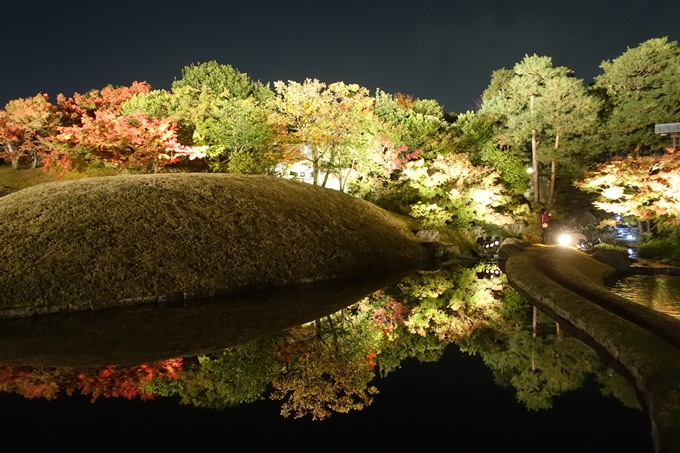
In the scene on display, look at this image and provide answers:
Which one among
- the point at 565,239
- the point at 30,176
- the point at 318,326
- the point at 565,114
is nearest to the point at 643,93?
the point at 565,114

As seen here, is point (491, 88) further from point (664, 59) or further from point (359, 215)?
point (359, 215)

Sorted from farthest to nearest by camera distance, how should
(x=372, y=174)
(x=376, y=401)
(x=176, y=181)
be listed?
(x=372, y=174)
(x=176, y=181)
(x=376, y=401)

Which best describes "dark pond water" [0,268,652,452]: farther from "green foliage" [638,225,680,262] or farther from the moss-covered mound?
"green foliage" [638,225,680,262]

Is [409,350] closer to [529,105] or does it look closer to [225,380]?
[225,380]

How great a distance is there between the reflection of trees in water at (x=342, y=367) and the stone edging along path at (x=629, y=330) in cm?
37

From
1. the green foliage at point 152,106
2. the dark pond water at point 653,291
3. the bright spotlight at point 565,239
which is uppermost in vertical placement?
the green foliage at point 152,106

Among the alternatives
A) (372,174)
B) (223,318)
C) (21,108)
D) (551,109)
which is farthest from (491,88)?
(223,318)

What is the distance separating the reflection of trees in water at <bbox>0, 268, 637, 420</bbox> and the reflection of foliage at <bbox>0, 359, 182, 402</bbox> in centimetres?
2

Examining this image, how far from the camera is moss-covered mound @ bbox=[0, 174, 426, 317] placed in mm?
11555

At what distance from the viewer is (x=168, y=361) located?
7.57 meters

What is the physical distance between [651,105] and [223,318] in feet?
94.5

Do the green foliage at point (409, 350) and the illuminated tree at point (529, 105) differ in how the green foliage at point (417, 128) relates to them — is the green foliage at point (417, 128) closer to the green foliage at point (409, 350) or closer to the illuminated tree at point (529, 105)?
the illuminated tree at point (529, 105)

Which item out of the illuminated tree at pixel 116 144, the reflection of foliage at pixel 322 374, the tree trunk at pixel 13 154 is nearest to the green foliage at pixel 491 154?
the illuminated tree at pixel 116 144

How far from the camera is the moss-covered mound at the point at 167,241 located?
11555mm
